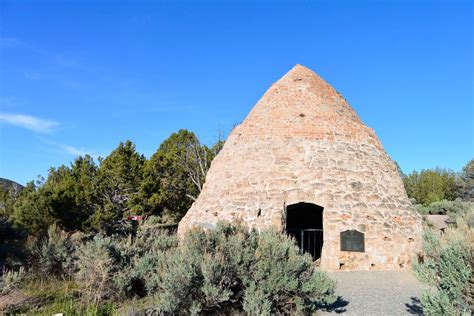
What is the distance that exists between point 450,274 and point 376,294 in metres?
3.90

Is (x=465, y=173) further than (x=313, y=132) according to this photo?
Yes

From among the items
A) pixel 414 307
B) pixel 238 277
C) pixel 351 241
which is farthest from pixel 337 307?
pixel 351 241

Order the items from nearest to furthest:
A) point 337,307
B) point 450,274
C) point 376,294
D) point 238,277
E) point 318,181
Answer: point 450,274
point 238,277
point 337,307
point 376,294
point 318,181

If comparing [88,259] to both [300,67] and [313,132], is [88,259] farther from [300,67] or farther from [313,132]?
[300,67]

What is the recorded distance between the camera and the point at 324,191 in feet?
35.4

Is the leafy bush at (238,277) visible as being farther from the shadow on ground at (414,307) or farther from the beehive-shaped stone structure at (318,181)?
the beehive-shaped stone structure at (318,181)

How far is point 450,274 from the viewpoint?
4039 mm

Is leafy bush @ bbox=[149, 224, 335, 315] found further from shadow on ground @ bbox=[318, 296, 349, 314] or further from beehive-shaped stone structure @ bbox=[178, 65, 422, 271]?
beehive-shaped stone structure @ bbox=[178, 65, 422, 271]

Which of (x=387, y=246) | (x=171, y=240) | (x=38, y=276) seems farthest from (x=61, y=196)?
(x=387, y=246)

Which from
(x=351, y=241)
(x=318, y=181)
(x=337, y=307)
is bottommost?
(x=337, y=307)

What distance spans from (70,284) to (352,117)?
10.3 metres

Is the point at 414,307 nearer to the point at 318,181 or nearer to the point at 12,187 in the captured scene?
the point at 318,181

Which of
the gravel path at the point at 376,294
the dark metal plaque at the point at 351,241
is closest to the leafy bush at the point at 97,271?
the gravel path at the point at 376,294

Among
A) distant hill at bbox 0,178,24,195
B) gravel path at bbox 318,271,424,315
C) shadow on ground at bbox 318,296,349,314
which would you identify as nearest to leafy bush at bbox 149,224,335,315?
shadow on ground at bbox 318,296,349,314
